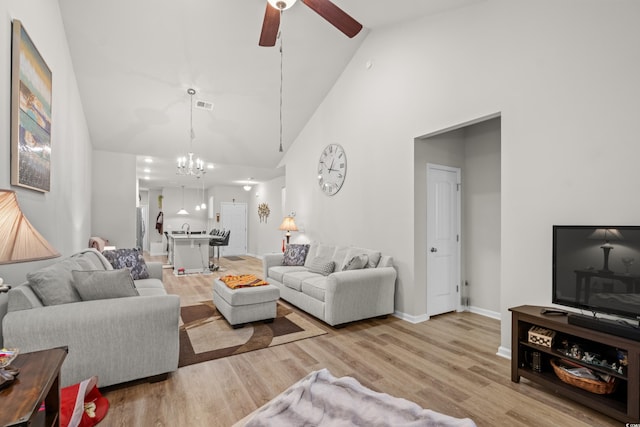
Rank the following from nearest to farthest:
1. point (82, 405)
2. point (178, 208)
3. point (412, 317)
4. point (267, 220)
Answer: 1. point (82, 405)
2. point (412, 317)
3. point (267, 220)
4. point (178, 208)

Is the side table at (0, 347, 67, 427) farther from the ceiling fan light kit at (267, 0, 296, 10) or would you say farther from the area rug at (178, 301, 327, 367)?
the ceiling fan light kit at (267, 0, 296, 10)

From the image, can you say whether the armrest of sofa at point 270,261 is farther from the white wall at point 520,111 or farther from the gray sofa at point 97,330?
the gray sofa at point 97,330

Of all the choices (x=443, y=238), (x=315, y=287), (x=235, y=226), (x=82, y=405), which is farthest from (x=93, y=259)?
(x=235, y=226)

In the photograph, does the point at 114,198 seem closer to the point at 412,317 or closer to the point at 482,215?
the point at 412,317

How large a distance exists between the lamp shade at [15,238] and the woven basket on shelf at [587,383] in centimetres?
327

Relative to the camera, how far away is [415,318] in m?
3.89

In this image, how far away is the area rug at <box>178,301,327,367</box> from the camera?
117 inches

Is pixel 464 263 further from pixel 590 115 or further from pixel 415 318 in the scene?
pixel 590 115

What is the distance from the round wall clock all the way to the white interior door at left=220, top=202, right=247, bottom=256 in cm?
637

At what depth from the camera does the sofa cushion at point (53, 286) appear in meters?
2.14

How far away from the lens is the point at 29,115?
2.39 metres

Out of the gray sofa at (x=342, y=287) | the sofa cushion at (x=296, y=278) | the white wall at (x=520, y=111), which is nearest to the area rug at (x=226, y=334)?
the gray sofa at (x=342, y=287)

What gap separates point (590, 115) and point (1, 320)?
4481mm

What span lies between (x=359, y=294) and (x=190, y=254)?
16.5 ft
